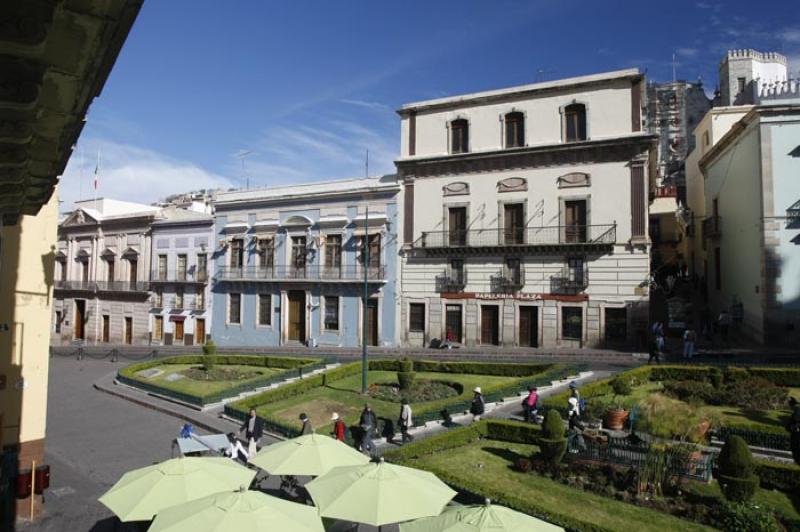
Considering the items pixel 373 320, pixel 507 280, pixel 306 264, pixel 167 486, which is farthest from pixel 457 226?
pixel 167 486

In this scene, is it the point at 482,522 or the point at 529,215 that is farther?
the point at 529,215

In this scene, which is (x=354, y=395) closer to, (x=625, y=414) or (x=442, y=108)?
(x=625, y=414)

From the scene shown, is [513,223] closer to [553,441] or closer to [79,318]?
[553,441]

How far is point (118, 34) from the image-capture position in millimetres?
3877

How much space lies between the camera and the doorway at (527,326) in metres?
32.1

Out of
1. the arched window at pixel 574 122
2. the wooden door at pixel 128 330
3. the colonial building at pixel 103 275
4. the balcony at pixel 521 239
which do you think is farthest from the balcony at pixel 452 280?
the wooden door at pixel 128 330

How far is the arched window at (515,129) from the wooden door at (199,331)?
2568cm

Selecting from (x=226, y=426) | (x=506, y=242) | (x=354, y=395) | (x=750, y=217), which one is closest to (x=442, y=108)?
(x=506, y=242)

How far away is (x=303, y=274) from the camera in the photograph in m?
38.4

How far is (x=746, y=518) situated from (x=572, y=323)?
2114 centimetres

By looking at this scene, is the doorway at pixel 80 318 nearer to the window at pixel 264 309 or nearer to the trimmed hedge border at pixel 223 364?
the window at pixel 264 309

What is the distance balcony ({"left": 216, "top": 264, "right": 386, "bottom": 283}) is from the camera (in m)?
36.2

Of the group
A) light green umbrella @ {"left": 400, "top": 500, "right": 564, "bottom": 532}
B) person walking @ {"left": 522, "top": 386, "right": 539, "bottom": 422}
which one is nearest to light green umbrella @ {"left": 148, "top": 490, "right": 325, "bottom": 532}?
light green umbrella @ {"left": 400, "top": 500, "right": 564, "bottom": 532}

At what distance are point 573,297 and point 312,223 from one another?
17.9 meters
